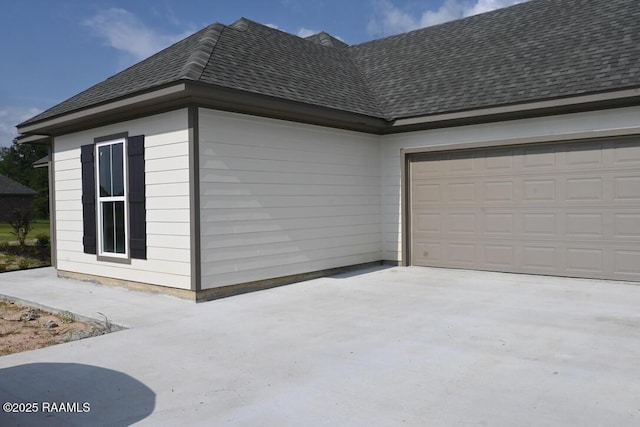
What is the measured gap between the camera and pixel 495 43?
400 inches

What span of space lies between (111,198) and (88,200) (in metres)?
0.72

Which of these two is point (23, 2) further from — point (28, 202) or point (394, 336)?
point (28, 202)

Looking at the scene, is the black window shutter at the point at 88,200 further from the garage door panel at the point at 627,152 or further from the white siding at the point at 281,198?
the garage door panel at the point at 627,152

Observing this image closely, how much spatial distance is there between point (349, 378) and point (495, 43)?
28.0 feet

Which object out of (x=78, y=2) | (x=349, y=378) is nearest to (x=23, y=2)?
(x=78, y=2)

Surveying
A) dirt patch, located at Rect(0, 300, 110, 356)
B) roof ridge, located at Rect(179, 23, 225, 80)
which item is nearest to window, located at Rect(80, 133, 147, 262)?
roof ridge, located at Rect(179, 23, 225, 80)

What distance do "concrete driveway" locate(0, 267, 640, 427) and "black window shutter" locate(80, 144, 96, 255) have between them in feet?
5.76

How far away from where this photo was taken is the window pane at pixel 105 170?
823cm

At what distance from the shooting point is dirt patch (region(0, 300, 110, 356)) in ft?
16.9

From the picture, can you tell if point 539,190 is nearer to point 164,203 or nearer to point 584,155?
point 584,155

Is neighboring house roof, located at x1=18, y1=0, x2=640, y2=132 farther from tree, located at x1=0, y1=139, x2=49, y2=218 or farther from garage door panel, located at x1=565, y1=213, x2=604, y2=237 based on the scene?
tree, located at x1=0, y1=139, x2=49, y2=218

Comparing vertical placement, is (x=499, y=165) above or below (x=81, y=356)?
above

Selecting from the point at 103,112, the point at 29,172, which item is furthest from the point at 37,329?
the point at 29,172

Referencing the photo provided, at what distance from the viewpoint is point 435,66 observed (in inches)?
412
